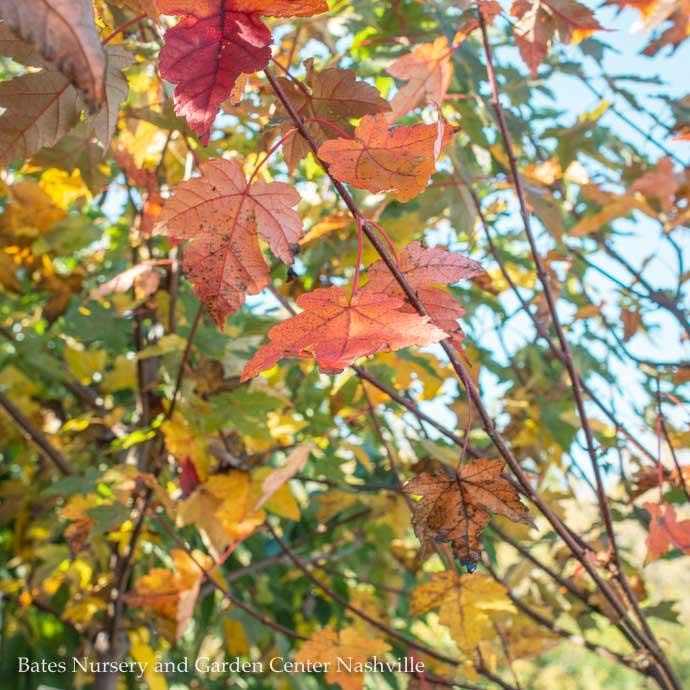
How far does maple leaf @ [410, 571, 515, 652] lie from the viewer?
96 centimetres

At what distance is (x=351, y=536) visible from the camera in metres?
1.94

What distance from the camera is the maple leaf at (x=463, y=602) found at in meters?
0.96

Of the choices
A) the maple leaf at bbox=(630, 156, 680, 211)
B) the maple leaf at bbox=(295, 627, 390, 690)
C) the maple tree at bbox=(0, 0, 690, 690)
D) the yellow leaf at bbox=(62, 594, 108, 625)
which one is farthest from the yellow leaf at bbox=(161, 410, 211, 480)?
the maple leaf at bbox=(630, 156, 680, 211)

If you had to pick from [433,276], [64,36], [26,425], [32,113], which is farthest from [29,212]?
[64,36]

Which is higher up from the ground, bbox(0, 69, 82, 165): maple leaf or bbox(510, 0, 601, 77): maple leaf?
bbox(510, 0, 601, 77): maple leaf

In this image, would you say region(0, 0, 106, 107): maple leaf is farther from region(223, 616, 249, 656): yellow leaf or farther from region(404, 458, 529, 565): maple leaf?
region(223, 616, 249, 656): yellow leaf

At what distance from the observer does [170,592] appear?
3.80 feet

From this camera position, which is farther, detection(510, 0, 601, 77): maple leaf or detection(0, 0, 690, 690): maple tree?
detection(510, 0, 601, 77): maple leaf

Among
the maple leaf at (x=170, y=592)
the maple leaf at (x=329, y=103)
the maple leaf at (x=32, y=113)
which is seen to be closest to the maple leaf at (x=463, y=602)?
the maple leaf at (x=170, y=592)

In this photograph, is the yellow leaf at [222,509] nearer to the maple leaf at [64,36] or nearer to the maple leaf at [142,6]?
the maple leaf at [142,6]

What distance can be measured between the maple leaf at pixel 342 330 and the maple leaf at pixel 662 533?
50 centimetres

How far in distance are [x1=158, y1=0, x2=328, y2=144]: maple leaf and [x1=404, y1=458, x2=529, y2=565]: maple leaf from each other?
0.30 m

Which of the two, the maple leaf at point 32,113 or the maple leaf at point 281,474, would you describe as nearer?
the maple leaf at point 32,113

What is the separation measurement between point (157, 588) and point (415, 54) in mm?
762
